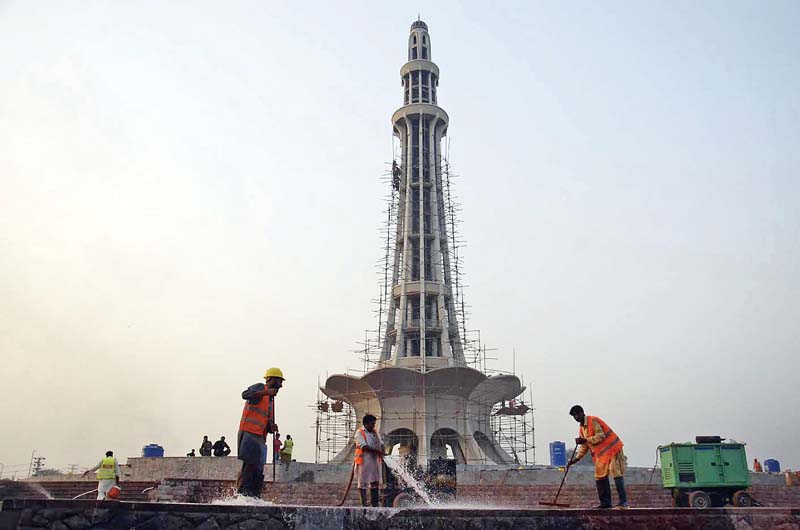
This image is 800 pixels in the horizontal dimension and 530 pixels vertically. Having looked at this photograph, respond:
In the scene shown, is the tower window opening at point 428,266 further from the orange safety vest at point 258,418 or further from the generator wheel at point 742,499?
the orange safety vest at point 258,418

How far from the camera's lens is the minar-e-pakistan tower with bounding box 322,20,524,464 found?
39281 millimetres

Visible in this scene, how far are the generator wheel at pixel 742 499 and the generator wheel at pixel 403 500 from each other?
27.4ft

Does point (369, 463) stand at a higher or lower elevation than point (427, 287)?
lower

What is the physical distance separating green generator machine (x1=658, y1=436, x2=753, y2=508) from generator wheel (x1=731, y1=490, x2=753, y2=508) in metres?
0.12

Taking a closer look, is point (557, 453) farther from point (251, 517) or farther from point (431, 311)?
point (251, 517)

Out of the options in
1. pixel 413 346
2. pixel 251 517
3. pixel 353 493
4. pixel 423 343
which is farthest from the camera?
pixel 413 346

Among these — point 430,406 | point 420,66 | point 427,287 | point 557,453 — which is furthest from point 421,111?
point 557,453

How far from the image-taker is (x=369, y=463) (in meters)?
8.98

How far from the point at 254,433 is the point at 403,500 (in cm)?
310

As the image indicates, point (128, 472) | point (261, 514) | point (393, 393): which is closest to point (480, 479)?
point (128, 472)

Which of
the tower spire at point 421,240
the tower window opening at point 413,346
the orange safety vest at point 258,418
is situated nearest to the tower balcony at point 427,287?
the tower spire at point 421,240

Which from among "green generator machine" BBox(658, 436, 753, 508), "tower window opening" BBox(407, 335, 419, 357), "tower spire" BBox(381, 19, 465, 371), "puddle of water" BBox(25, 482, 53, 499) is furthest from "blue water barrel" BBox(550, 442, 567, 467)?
"puddle of water" BBox(25, 482, 53, 499)

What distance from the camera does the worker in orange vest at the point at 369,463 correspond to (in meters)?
8.85

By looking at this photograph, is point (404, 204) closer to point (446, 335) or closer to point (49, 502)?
point (446, 335)
